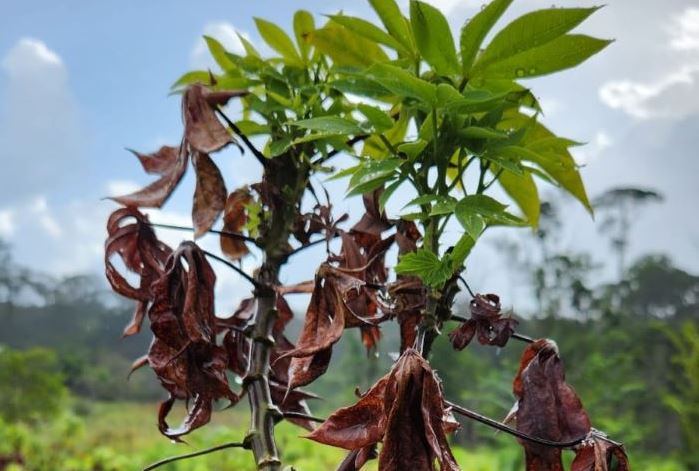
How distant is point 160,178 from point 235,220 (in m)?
0.14

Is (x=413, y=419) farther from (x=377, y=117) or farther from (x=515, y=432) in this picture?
(x=377, y=117)

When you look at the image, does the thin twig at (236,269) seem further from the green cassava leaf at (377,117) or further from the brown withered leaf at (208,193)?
the green cassava leaf at (377,117)

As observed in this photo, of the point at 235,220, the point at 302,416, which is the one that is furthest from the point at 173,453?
the point at 302,416

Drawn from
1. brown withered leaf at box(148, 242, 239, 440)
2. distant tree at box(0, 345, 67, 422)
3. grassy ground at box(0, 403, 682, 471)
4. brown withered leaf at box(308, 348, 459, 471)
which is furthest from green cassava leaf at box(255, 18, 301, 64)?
distant tree at box(0, 345, 67, 422)

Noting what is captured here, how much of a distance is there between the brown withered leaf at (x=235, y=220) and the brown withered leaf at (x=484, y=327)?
26 cm

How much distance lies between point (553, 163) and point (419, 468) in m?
0.25

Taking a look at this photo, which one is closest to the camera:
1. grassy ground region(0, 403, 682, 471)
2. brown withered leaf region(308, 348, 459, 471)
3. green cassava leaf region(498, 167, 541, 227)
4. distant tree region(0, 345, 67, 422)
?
brown withered leaf region(308, 348, 459, 471)

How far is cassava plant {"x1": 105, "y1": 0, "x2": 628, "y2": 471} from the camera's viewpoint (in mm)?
445

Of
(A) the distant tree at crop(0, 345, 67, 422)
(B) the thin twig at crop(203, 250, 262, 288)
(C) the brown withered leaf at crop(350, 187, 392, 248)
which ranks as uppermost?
(A) the distant tree at crop(0, 345, 67, 422)

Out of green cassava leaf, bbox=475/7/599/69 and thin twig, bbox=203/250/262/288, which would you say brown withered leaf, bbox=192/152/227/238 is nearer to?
thin twig, bbox=203/250/262/288

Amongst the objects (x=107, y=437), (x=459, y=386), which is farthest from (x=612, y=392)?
(x=107, y=437)

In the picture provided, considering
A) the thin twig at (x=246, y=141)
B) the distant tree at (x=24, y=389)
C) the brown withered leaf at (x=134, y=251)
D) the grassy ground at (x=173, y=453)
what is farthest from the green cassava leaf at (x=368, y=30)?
the distant tree at (x=24, y=389)

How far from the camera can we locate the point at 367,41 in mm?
575

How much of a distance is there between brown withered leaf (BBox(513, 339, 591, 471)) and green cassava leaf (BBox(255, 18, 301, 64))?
34 cm
